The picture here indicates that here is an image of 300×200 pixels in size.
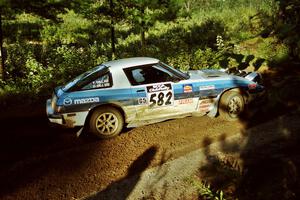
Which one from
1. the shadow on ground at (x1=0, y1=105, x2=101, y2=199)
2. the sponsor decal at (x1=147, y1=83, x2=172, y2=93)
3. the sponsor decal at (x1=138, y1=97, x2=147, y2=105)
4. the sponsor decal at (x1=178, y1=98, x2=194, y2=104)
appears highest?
the sponsor decal at (x1=147, y1=83, x2=172, y2=93)

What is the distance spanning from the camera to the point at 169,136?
7461mm

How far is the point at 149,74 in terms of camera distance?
7512 millimetres

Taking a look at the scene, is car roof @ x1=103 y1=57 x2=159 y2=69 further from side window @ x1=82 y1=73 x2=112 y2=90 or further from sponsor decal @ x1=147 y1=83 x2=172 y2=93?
sponsor decal @ x1=147 y1=83 x2=172 y2=93

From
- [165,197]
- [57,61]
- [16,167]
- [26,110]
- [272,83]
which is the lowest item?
[165,197]

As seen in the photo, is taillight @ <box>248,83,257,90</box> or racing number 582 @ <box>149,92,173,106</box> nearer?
racing number 582 @ <box>149,92,173,106</box>

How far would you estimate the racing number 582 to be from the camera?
7.34 meters

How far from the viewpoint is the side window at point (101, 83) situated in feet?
23.4

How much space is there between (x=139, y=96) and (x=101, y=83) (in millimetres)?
857

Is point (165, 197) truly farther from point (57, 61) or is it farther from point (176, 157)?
point (57, 61)

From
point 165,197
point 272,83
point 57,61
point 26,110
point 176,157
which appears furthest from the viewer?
point 57,61

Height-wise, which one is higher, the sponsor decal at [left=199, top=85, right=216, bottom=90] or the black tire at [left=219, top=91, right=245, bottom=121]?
the sponsor decal at [left=199, top=85, right=216, bottom=90]

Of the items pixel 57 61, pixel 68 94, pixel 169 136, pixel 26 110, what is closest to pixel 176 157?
pixel 169 136

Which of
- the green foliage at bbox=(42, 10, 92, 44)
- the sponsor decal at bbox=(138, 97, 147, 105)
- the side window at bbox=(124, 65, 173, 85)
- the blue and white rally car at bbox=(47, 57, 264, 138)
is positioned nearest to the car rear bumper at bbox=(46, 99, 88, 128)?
the blue and white rally car at bbox=(47, 57, 264, 138)

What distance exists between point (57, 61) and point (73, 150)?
6204 millimetres
